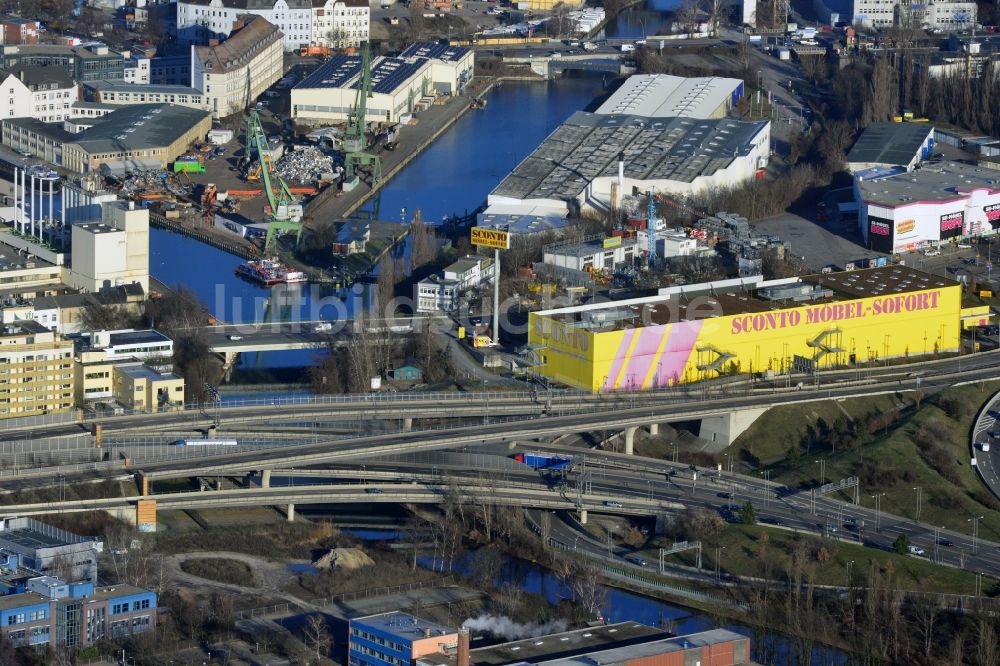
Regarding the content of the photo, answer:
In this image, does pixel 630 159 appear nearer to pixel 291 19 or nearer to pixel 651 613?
pixel 291 19

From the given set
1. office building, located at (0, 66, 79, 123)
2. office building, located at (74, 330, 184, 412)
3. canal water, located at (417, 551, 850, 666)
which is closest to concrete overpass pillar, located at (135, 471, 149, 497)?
office building, located at (74, 330, 184, 412)

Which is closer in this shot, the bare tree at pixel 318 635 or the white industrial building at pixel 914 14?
the bare tree at pixel 318 635

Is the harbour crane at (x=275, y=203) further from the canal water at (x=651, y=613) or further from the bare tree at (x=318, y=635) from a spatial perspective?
the bare tree at (x=318, y=635)

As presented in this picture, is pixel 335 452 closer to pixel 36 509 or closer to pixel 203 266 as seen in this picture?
pixel 36 509

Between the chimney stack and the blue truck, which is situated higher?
the blue truck

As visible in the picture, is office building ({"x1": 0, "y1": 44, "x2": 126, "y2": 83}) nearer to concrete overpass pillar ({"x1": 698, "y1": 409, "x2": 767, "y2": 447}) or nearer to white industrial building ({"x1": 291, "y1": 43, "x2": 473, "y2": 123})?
white industrial building ({"x1": 291, "y1": 43, "x2": 473, "y2": 123})

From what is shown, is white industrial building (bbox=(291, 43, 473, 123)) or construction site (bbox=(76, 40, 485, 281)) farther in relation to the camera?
white industrial building (bbox=(291, 43, 473, 123))

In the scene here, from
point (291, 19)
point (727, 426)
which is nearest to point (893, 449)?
point (727, 426)

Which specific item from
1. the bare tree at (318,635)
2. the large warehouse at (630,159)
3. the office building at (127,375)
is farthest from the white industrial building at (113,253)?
the bare tree at (318,635)
